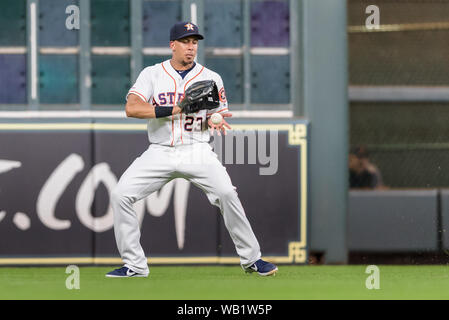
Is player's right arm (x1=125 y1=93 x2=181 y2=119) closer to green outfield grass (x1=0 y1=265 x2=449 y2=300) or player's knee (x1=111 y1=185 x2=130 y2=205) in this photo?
player's knee (x1=111 y1=185 x2=130 y2=205)

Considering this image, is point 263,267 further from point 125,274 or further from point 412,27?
point 412,27

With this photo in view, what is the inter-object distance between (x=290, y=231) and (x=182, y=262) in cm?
111

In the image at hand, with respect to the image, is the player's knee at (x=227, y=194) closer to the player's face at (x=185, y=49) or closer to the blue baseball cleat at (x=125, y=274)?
the blue baseball cleat at (x=125, y=274)

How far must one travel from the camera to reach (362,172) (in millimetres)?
9852

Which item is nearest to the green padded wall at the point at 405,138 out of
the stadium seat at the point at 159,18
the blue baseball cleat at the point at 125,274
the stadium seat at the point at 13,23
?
the stadium seat at the point at 159,18

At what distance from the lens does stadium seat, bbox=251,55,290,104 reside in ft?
31.2

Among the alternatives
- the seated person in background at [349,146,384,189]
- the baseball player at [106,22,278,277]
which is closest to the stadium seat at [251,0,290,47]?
the seated person in background at [349,146,384,189]

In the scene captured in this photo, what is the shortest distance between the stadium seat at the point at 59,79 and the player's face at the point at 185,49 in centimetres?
183

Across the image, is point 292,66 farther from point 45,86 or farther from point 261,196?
point 45,86

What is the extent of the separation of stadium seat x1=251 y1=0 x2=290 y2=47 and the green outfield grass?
7.58 ft

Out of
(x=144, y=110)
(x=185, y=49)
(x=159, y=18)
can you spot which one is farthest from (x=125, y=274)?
(x=159, y=18)

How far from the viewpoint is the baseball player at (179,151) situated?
7633 mm

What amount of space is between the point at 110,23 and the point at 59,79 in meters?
0.76

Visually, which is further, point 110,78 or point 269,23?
point 269,23
